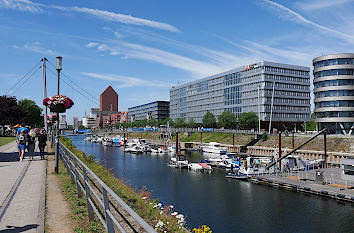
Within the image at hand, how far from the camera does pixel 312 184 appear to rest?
1661 inches

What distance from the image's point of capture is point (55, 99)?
18766mm

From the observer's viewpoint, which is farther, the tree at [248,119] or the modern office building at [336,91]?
the tree at [248,119]

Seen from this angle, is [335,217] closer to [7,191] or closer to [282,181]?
[282,181]

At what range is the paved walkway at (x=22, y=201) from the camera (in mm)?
8242

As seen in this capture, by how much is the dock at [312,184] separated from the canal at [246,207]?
3.74 feet

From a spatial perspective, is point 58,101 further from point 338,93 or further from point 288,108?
point 288,108

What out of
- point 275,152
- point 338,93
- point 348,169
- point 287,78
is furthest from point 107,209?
point 287,78

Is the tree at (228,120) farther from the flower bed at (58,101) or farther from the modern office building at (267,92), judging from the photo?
the flower bed at (58,101)

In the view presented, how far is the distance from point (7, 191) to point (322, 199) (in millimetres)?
36241

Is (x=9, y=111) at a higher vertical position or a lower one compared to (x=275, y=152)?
higher

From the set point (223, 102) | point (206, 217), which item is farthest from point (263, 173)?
point (223, 102)

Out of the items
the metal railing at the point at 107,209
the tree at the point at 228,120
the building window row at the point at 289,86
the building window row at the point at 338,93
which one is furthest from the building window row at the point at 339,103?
the metal railing at the point at 107,209

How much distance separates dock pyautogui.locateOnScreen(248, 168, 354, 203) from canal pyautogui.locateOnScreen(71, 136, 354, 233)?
1141 millimetres

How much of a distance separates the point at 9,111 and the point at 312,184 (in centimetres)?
7845
